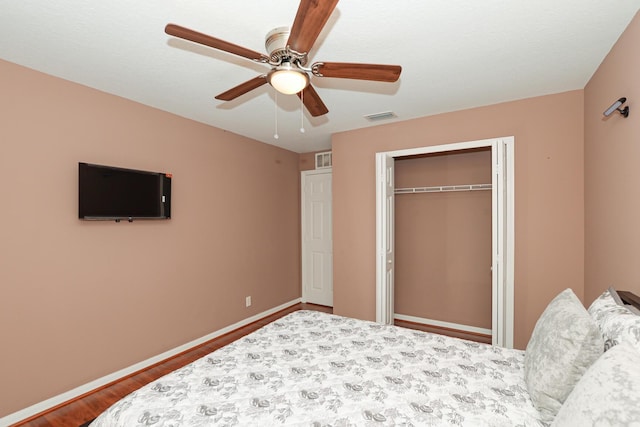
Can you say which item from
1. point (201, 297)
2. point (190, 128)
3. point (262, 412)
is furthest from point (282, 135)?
point (262, 412)

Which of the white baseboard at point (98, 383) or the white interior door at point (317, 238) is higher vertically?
the white interior door at point (317, 238)

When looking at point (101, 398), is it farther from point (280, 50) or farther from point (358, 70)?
point (358, 70)

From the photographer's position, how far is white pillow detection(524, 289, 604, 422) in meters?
1.23

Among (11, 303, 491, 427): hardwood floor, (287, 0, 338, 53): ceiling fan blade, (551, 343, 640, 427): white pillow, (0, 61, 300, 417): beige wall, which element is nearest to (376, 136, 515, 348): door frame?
(11, 303, 491, 427): hardwood floor

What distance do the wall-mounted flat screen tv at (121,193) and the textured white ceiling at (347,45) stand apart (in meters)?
0.74

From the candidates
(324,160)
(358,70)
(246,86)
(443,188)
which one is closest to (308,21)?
(358,70)

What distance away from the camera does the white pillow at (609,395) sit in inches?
33.5

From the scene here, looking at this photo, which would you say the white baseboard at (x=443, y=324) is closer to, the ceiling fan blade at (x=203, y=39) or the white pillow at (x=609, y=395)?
the white pillow at (x=609, y=395)

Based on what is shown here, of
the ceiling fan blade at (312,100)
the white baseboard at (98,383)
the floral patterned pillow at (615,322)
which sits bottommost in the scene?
the white baseboard at (98,383)

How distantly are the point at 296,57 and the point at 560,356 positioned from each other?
1.84 meters

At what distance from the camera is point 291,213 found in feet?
16.9

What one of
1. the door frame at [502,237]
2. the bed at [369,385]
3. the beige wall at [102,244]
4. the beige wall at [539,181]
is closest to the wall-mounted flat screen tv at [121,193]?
the beige wall at [102,244]

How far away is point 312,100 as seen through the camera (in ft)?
6.88

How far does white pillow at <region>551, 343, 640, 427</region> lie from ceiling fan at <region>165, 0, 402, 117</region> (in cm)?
150
